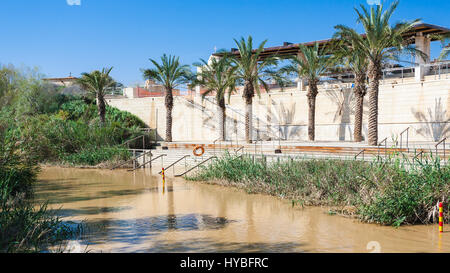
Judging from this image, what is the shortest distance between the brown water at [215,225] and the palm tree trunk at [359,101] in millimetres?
12956

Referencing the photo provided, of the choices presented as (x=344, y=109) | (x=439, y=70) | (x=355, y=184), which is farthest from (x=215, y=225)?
(x=344, y=109)

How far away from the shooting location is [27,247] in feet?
23.7

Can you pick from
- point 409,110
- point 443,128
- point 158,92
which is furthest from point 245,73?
point 158,92

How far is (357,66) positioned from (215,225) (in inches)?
689

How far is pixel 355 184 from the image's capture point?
40.0ft

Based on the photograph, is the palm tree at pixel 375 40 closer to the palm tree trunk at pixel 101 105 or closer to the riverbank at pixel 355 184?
the riverbank at pixel 355 184

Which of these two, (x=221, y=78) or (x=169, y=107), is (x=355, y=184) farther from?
(x=169, y=107)

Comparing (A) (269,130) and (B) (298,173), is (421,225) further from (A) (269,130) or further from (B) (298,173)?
(A) (269,130)

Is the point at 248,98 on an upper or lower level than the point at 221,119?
upper

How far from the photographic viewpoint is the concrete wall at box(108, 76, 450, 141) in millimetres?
24858

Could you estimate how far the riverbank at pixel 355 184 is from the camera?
10.2 meters

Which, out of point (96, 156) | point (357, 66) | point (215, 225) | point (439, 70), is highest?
point (357, 66)

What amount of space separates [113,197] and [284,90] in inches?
789

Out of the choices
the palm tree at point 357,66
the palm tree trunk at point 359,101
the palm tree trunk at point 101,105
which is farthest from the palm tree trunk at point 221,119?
the palm tree trunk at point 359,101
